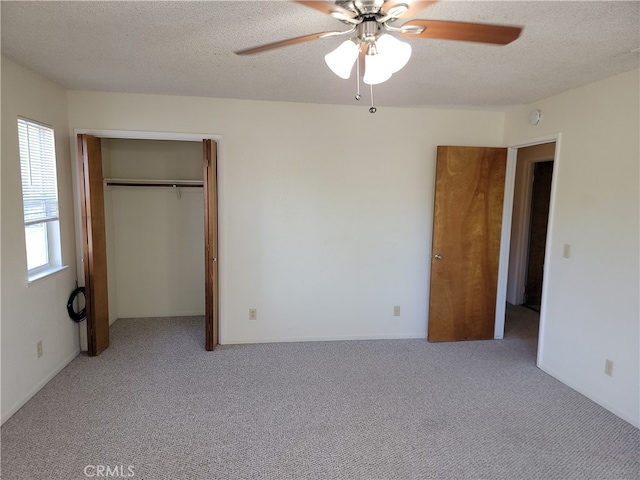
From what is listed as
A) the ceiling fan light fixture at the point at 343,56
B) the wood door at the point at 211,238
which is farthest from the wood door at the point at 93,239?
the ceiling fan light fixture at the point at 343,56

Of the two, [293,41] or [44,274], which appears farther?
[44,274]

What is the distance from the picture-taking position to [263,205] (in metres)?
3.61

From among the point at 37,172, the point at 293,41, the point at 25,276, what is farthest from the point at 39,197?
the point at 293,41

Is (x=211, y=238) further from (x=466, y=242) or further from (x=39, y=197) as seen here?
(x=466, y=242)

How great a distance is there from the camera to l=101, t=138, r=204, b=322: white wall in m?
4.16

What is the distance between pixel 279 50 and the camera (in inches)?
88.7

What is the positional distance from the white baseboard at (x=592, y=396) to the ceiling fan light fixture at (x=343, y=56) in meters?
2.95

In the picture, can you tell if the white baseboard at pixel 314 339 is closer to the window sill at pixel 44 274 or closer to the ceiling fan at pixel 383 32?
the window sill at pixel 44 274

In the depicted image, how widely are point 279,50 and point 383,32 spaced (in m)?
0.92

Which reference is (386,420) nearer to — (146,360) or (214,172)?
(146,360)

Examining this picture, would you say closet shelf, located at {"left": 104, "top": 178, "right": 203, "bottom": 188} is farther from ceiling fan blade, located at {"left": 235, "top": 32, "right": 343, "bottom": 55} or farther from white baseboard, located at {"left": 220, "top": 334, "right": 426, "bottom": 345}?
ceiling fan blade, located at {"left": 235, "top": 32, "right": 343, "bottom": 55}

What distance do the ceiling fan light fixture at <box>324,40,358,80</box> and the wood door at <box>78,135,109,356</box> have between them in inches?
99.8

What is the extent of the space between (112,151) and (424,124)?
338 cm

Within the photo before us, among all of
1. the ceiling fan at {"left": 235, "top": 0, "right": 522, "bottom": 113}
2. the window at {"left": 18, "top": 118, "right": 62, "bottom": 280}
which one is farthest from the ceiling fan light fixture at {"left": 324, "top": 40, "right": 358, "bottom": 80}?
the window at {"left": 18, "top": 118, "right": 62, "bottom": 280}
